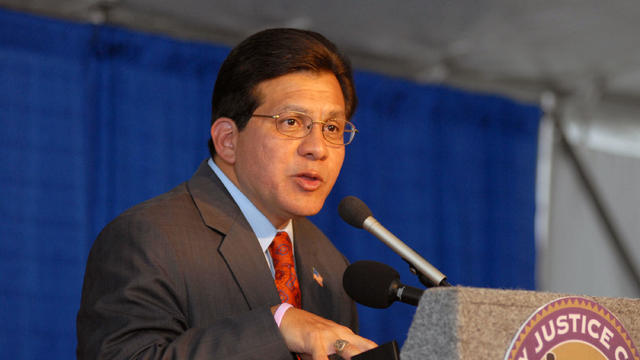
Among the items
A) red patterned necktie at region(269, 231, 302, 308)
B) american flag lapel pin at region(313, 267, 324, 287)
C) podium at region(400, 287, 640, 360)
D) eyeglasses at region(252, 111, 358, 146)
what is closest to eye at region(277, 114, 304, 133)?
eyeglasses at region(252, 111, 358, 146)

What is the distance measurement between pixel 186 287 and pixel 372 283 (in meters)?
0.39

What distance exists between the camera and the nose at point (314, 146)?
5.08 feet

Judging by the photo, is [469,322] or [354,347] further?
[354,347]

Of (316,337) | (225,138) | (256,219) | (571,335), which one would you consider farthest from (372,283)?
(225,138)

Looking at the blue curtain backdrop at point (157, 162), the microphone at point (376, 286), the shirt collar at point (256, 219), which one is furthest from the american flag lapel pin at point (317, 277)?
the blue curtain backdrop at point (157, 162)

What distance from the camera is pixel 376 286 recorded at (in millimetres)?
1179

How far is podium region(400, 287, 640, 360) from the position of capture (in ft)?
2.60

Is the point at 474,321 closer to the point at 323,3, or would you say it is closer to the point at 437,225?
the point at 323,3

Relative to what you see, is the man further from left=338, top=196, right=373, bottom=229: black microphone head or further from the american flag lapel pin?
left=338, top=196, right=373, bottom=229: black microphone head

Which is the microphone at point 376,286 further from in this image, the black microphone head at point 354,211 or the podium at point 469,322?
the podium at point 469,322

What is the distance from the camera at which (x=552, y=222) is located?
17.2 ft

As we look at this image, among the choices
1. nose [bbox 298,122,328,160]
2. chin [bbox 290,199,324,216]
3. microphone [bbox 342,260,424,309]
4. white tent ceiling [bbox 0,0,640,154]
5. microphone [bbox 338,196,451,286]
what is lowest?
microphone [bbox 342,260,424,309]

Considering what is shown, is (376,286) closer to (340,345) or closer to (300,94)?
(340,345)

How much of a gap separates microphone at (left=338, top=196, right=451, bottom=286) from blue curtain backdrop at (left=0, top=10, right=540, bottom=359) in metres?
2.58
